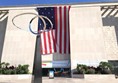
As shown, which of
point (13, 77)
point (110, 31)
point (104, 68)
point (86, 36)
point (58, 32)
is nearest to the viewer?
point (13, 77)

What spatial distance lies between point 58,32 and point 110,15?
8.56m

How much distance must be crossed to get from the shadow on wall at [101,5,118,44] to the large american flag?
5668 mm

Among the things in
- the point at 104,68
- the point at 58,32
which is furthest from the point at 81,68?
the point at 58,32

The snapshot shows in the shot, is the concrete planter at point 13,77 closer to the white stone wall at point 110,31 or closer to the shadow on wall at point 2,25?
the shadow on wall at point 2,25

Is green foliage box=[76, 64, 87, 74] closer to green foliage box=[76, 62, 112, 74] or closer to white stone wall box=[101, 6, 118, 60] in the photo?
green foliage box=[76, 62, 112, 74]

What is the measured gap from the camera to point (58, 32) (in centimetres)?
2245

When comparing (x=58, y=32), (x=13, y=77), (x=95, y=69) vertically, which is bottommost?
(x=13, y=77)

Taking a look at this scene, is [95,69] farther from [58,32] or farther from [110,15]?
[110,15]

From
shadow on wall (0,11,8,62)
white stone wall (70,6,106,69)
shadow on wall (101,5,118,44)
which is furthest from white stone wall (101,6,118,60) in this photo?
shadow on wall (0,11,8,62)

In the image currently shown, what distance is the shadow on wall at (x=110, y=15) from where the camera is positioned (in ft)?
85.9

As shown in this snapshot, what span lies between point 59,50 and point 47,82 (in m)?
6.21

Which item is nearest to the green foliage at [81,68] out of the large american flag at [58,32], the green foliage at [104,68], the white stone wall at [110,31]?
the green foliage at [104,68]

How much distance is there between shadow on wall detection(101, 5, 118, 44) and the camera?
26.2 meters

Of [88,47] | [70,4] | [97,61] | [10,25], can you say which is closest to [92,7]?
[70,4]
